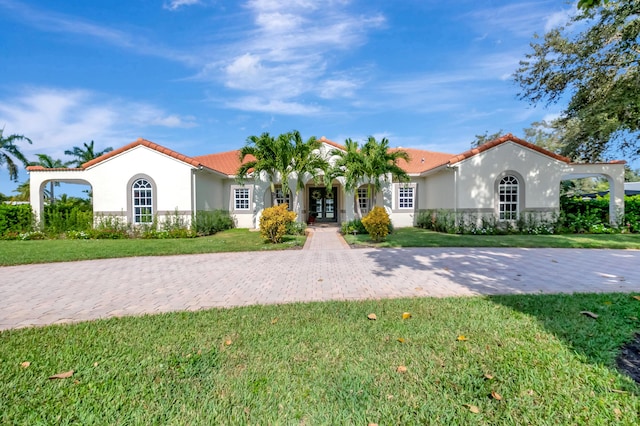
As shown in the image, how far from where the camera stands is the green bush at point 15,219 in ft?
49.5

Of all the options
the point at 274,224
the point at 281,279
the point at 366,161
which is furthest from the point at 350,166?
the point at 281,279

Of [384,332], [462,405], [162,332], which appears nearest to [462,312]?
[384,332]

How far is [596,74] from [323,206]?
1799 centimetres

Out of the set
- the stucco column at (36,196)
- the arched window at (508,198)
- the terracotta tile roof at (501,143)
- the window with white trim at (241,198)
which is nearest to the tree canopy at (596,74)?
the terracotta tile roof at (501,143)

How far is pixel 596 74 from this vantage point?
15.2 metres

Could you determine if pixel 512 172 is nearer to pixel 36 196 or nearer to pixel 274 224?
pixel 274 224

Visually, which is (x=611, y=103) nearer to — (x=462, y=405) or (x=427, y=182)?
(x=427, y=182)

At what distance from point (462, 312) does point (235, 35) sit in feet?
36.2

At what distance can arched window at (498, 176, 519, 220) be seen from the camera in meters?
16.1

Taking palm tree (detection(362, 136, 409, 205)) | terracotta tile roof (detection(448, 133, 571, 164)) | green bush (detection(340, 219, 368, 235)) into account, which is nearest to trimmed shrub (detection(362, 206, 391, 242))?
green bush (detection(340, 219, 368, 235))

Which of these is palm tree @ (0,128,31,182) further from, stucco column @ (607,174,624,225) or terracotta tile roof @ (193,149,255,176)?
stucco column @ (607,174,624,225)

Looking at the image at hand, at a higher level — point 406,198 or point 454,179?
point 454,179

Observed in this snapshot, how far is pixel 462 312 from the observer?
164 inches

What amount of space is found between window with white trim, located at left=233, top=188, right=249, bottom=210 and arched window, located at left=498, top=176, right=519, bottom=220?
1565 centimetres
